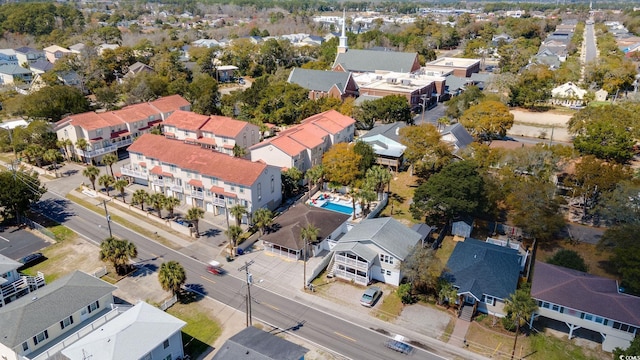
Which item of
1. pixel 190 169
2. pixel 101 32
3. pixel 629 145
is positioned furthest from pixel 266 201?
pixel 101 32

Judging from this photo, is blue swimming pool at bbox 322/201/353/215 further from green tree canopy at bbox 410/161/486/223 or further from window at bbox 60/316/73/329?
window at bbox 60/316/73/329

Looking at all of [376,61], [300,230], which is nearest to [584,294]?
[300,230]

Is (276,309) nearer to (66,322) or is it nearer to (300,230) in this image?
(300,230)

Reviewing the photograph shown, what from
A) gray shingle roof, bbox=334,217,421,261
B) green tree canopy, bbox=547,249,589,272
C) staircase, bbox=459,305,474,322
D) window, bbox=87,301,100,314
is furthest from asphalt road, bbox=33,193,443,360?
green tree canopy, bbox=547,249,589,272

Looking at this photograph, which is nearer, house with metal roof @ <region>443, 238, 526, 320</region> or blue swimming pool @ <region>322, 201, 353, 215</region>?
house with metal roof @ <region>443, 238, 526, 320</region>

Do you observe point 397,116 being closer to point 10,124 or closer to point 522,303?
point 522,303

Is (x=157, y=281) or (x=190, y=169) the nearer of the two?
(x=157, y=281)

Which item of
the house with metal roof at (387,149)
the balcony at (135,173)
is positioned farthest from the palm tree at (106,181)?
the house with metal roof at (387,149)
